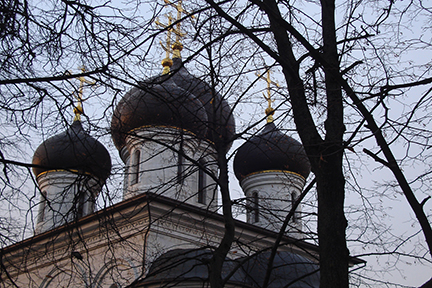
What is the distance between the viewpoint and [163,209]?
11.0 m

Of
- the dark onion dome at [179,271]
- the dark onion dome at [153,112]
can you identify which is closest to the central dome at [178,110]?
the dark onion dome at [153,112]

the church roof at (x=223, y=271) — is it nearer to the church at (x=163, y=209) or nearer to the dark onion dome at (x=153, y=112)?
the church at (x=163, y=209)

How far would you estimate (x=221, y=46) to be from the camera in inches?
224

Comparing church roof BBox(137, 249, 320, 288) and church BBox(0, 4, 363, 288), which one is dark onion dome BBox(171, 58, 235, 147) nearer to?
church BBox(0, 4, 363, 288)

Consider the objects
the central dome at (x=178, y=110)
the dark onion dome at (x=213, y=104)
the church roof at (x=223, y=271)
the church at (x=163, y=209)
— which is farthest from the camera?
the church roof at (x=223, y=271)

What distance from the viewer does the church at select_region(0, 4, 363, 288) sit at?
508cm

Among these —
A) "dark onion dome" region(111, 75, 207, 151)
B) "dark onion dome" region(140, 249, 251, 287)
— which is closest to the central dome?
"dark onion dome" region(111, 75, 207, 151)

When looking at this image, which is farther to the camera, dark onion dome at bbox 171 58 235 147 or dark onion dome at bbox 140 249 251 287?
dark onion dome at bbox 171 58 235 147

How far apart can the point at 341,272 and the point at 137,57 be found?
9.73 ft

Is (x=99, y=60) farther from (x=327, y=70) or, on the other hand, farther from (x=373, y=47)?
(x=373, y=47)

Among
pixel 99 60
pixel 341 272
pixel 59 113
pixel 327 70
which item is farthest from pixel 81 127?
pixel 341 272

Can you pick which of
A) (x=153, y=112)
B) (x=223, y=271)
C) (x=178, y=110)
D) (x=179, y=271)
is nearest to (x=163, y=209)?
(x=179, y=271)

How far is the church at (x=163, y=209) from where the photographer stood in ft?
16.7

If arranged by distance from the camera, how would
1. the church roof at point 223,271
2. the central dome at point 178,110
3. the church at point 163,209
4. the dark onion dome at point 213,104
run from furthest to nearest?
the church roof at point 223,271 → the dark onion dome at point 213,104 → the central dome at point 178,110 → the church at point 163,209
